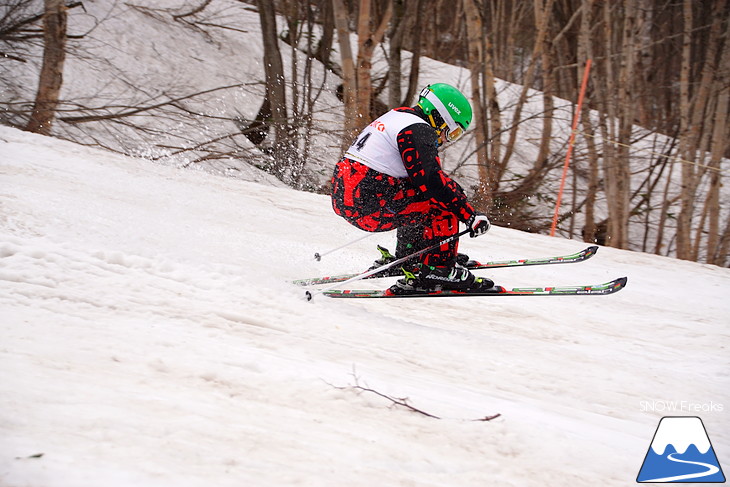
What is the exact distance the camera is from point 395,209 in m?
4.01

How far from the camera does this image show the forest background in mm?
9461

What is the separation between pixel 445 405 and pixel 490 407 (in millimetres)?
209

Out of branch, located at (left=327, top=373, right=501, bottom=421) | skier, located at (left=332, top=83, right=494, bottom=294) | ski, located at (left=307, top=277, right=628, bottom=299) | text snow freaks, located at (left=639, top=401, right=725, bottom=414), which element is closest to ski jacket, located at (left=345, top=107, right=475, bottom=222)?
skier, located at (left=332, top=83, right=494, bottom=294)

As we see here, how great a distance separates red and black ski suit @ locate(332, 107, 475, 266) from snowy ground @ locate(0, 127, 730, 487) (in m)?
0.52

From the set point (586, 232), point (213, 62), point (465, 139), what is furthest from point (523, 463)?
point (213, 62)

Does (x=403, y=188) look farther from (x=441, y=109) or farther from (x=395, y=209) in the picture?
(x=441, y=109)

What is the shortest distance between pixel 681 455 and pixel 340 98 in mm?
12249

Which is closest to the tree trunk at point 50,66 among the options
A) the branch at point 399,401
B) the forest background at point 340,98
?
the forest background at point 340,98

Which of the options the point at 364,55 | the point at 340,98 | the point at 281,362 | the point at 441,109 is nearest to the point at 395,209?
the point at 441,109

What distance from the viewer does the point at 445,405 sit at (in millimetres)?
2355

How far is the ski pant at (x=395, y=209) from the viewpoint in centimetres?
395

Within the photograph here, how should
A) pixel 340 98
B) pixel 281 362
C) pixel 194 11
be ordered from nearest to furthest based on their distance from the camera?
pixel 281 362, pixel 340 98, pixel 194 11

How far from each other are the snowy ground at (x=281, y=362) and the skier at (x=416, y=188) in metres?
0.31

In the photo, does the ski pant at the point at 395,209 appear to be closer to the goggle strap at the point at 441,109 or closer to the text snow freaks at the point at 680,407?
the goggle strap at the point at 441,109
